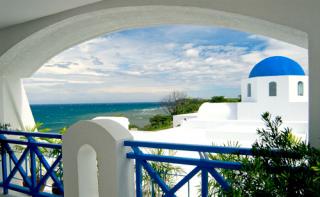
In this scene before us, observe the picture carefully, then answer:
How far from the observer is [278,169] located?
1633mm

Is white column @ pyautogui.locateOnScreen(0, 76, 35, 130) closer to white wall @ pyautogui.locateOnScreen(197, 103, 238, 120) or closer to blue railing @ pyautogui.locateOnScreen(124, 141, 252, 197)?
blue railing @ pyautogui.locateOnScreen(124, 141, 252, 197)

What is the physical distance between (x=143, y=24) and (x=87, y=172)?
1.98 m

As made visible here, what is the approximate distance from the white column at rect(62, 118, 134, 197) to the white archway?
1.24 meters

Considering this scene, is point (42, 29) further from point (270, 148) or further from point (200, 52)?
point (200, 52)

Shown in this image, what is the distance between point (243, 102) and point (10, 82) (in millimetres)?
13520

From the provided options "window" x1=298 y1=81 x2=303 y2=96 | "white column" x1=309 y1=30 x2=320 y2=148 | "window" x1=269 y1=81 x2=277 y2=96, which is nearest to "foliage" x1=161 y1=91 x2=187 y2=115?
"window" x1=269 y1=81 x2=277 y2=96

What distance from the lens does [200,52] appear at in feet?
123

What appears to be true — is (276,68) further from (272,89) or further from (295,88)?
(295,88)

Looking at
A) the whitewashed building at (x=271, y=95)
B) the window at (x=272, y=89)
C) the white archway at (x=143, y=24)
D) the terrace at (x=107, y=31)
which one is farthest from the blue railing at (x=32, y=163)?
the window at (x=272, y=89)

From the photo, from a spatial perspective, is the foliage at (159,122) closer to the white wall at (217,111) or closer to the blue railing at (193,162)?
the white wall at (217,111)

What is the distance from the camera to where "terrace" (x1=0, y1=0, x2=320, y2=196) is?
2.19m

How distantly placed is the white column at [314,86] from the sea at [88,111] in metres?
34.3

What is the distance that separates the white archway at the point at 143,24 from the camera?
2.13m

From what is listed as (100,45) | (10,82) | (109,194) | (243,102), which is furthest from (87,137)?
(100,45)
